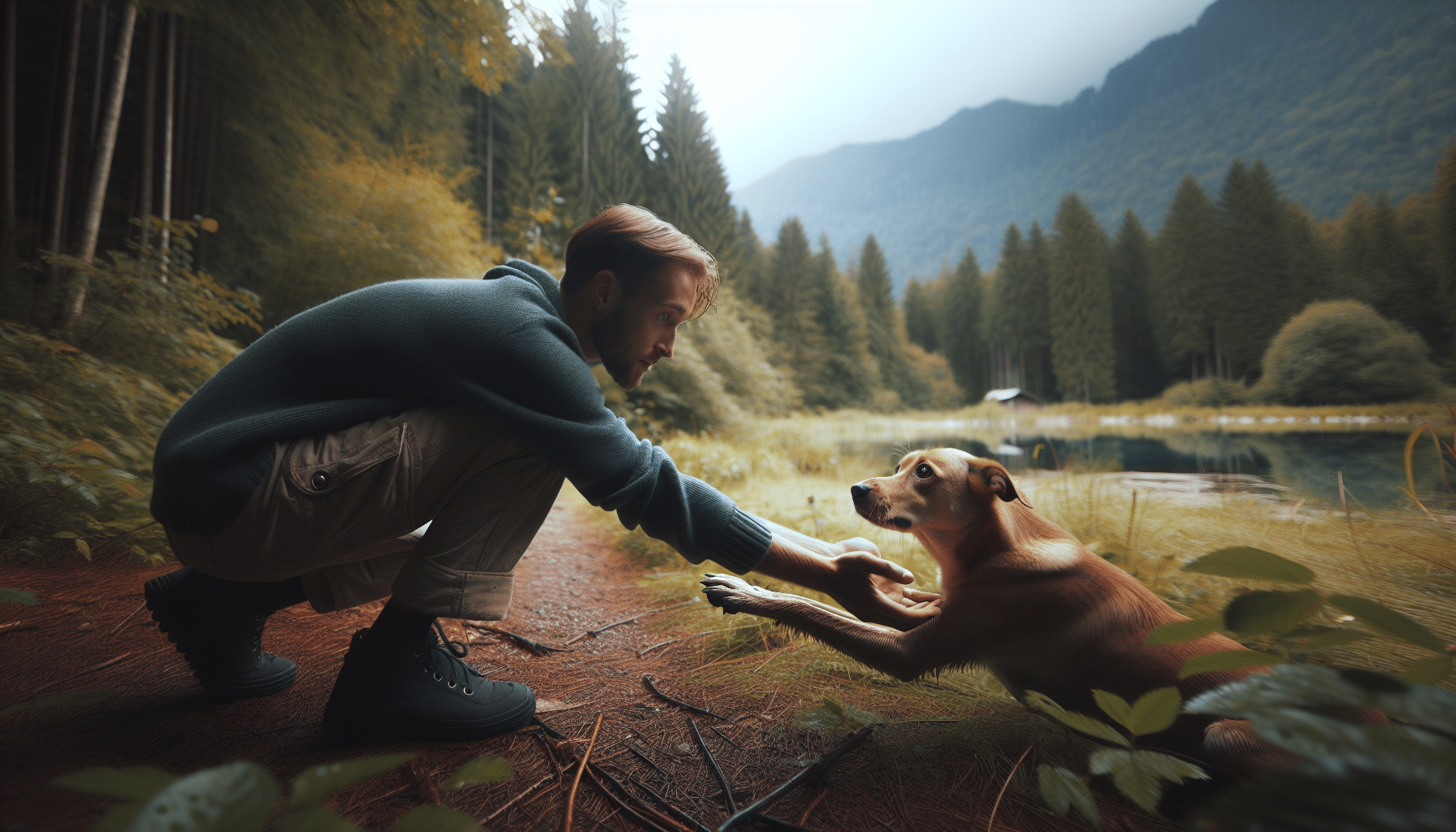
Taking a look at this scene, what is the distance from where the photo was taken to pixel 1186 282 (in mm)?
5406

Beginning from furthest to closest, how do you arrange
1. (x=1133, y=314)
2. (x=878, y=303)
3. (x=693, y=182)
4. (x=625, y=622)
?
(x=878, y=303) < (x=693, y=182) < (x=1133, y=314) < (x=625, y=622)

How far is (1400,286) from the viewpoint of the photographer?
10.1 ft

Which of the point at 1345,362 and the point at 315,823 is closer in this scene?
the point at 315,823

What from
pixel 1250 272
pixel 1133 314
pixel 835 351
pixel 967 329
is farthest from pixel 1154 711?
pixel 835 351

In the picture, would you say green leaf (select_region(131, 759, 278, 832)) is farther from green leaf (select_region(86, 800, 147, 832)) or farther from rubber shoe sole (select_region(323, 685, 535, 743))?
rubber shoe sole (select_region(323, 685, 535, 743))

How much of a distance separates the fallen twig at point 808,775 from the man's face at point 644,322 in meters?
0.97

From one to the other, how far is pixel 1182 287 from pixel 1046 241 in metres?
3.20

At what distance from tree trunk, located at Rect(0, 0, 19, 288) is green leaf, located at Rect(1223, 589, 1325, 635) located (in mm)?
5437

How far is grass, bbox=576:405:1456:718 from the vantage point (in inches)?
57.8

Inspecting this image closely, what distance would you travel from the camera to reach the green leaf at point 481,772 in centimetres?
62

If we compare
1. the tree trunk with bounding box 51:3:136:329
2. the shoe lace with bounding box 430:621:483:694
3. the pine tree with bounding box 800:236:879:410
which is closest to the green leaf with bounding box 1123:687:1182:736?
the shoe lace with bounding box 430:621:483:694

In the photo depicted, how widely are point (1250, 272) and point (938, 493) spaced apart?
4.97 m

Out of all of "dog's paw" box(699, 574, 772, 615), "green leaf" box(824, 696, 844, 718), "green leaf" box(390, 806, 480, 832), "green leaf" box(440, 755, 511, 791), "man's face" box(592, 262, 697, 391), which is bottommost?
"green leaf" box(824, 696, 844, 718)

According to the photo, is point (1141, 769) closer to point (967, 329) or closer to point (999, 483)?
point (999, 483)
